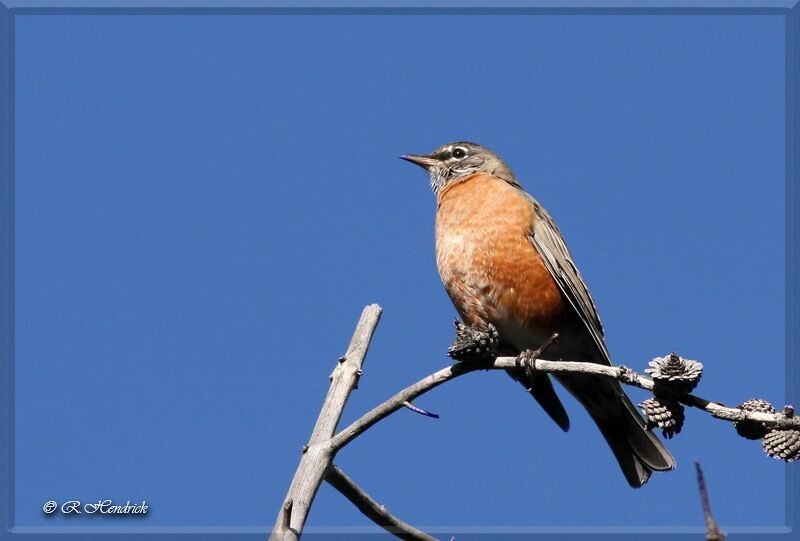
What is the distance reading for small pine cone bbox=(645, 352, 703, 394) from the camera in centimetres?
452

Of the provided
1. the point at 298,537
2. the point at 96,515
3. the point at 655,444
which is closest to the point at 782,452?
the point at 298,537

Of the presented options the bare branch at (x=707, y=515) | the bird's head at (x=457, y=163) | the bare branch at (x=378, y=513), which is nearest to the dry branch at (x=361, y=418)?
the bare branch at (x=378, y=513)

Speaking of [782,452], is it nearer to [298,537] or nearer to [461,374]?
[461,374]

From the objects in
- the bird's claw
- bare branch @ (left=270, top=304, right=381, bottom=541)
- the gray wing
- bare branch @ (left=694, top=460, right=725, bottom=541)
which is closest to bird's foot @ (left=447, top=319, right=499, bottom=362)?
the bird's claw

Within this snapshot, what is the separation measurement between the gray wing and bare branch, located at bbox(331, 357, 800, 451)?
150 cm

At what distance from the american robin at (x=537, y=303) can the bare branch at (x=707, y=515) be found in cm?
402

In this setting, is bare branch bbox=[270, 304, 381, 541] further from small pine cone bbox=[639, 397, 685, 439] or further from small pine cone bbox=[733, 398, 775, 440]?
small pine cone bbox=[733, 398, 775, 440]

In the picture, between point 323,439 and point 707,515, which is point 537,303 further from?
point 707,515

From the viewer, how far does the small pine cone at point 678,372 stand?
178 inches

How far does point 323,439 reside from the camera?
15.9 ft

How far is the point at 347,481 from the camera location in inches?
192

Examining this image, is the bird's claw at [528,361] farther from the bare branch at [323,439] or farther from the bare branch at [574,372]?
the bare branch at [323,439]

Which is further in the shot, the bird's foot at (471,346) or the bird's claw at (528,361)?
the bird's claw at (528,361)

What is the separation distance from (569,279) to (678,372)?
2.44 m
